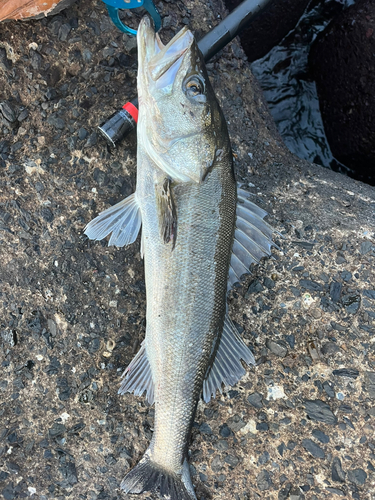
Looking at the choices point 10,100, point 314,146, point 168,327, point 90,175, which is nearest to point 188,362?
point 168,327

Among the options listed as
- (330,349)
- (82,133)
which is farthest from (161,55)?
(330,349)

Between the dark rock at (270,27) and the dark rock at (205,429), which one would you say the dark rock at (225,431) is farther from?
the dark rock at (270,27)

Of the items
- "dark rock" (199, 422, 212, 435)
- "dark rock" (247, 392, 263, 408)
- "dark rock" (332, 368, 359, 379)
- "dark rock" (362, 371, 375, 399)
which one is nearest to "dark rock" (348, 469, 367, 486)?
"dark rock" (362, 371, 375, 399)

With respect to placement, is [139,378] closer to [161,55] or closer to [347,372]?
[347,372]

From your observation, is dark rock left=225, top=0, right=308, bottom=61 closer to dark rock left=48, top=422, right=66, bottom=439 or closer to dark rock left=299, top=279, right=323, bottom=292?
dark rock left=299, top=279, right=323, bottom=292

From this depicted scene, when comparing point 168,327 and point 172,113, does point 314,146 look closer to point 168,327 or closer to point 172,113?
point 172,113

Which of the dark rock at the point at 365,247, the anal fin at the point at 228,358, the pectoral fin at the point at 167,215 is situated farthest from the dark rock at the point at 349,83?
the anal fin at the point at 228,358
